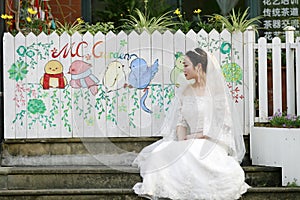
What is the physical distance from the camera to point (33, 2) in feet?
26.9

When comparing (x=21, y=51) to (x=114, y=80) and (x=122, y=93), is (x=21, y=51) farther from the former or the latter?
(x=122, y=93)

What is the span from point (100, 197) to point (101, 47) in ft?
5.63

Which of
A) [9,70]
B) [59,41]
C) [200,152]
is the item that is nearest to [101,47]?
[59,41]

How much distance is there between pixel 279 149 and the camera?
6.89 metres

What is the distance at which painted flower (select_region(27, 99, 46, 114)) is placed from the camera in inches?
291

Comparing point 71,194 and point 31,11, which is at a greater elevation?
point 31,11

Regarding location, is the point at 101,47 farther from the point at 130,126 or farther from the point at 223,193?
the point at 223,193

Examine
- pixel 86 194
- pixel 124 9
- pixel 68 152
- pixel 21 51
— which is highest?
pixel 124 9

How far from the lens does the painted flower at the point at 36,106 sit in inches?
291

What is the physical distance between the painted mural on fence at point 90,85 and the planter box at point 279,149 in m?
0.53

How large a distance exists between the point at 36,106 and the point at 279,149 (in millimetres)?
2414

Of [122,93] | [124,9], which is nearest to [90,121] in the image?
[122,93]

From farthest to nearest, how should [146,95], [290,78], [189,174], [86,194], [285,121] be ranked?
[146,95]
[290,78]
[285,121]
[86,194]
[189,174]

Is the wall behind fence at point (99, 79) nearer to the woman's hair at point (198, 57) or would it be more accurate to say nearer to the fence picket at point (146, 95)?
the fence picket at point (146, 95)
